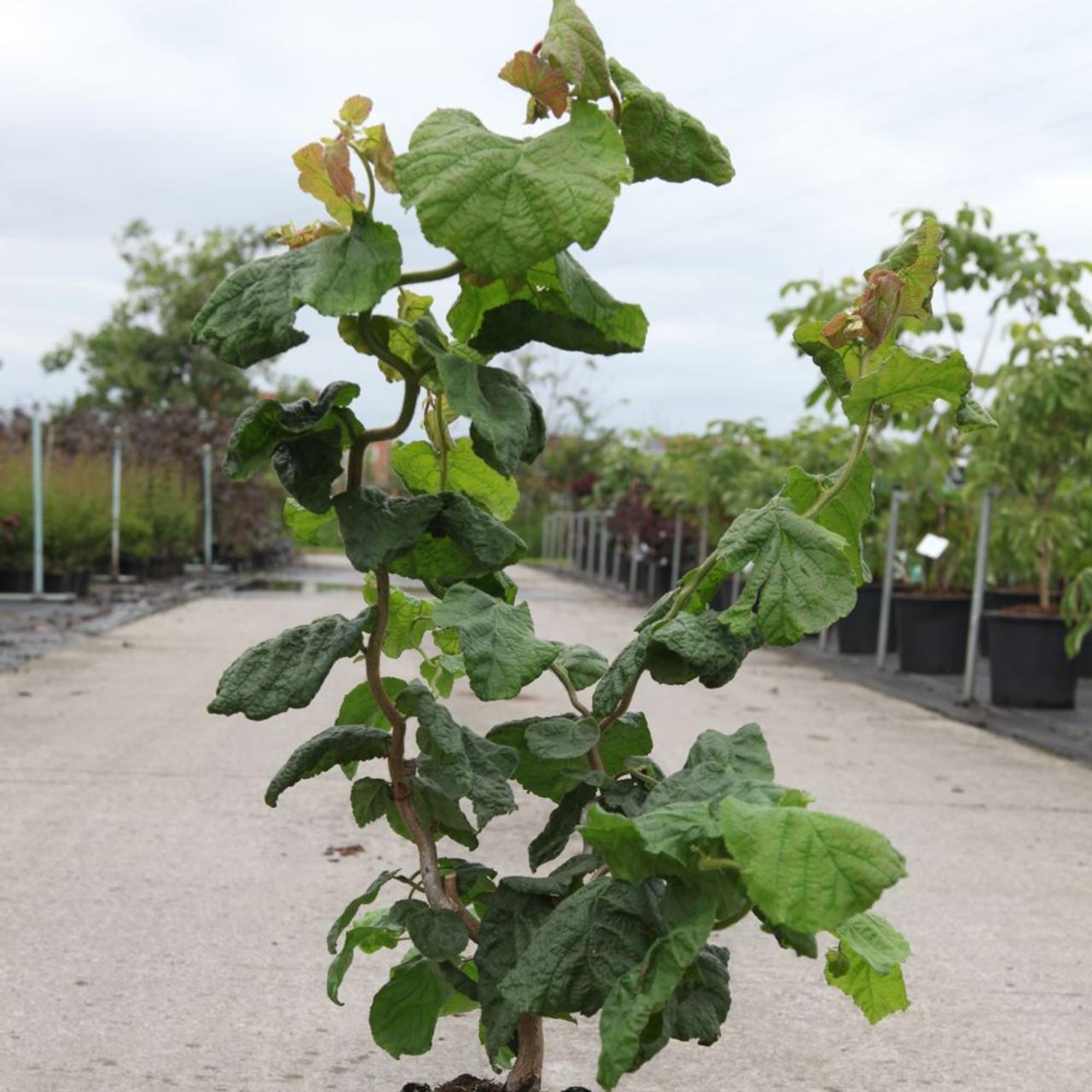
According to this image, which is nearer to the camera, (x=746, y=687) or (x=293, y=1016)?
(x=293, y=1016)

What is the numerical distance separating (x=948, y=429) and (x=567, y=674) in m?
10.1

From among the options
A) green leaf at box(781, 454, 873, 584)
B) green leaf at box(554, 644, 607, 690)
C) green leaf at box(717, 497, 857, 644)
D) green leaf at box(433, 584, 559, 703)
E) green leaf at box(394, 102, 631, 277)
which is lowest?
green leaf at box(554, 644, 607, 690)

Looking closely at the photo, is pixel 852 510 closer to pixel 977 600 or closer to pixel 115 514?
pixel 977 600

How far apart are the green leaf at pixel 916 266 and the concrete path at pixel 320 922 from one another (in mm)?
1585

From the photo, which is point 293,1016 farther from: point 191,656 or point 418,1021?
point 191,656

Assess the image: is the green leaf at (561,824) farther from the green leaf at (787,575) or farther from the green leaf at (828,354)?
→ the green leaf at (828,354)

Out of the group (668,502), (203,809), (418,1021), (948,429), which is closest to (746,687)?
(948,429)

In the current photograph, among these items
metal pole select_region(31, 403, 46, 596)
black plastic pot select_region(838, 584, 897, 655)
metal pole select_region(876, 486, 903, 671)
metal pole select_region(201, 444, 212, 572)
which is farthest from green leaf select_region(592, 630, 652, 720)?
metal pole select_region(201, 444, 212, 572)

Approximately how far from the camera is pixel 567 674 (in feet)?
6.42

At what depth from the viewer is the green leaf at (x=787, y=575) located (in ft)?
5.40

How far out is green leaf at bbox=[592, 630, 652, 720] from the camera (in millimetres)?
1746

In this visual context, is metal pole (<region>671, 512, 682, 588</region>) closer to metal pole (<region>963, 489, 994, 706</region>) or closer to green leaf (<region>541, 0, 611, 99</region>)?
metal pole (<region>963, 489, 994, 706</region>)

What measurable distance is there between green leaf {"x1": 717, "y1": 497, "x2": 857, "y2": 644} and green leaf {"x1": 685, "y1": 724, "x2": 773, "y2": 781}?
0.14 m

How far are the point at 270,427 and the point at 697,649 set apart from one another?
0.51 m
